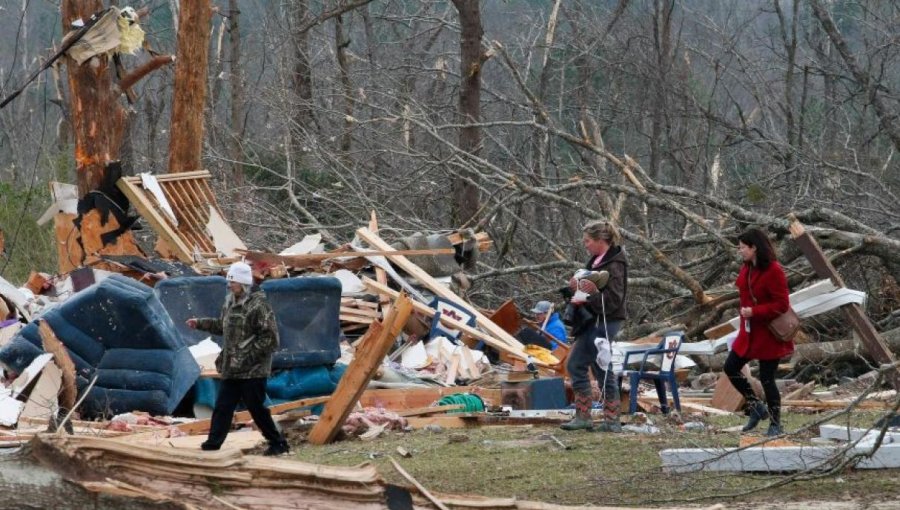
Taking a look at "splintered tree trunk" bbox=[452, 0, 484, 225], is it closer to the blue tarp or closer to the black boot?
the blue tarp

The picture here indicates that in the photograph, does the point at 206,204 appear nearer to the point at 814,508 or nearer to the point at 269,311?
the point at 269,311

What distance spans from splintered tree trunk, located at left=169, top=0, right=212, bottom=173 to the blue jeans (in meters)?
9.98

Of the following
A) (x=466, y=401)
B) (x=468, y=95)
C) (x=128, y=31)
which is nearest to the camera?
(x=466, y=401)

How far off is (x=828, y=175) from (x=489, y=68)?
54.8 ft

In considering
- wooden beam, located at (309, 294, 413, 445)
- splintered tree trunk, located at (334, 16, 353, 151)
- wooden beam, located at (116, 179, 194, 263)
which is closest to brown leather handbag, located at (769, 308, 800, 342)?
wooden beam, located at (309, 294, 413, 445)

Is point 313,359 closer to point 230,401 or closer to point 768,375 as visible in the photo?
point 230,401

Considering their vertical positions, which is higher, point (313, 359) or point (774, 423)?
point (313, 359)

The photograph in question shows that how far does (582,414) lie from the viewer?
10359 mm

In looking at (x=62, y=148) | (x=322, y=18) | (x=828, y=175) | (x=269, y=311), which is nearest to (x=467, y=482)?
(x=269, y=311)

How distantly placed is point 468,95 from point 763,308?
1095 centimetres

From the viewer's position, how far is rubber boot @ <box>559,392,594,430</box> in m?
10.3

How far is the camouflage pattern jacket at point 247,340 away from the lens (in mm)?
9305

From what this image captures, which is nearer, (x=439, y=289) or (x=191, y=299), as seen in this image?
(x=191, y=299)

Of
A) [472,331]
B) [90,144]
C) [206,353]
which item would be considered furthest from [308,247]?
[206,353]
